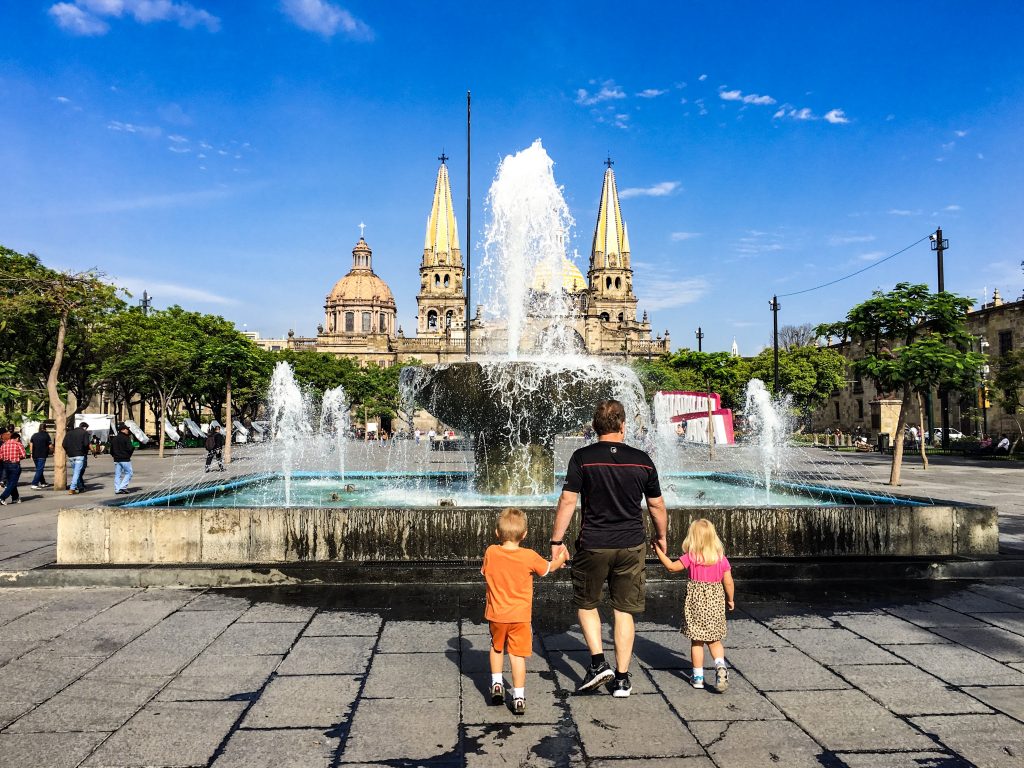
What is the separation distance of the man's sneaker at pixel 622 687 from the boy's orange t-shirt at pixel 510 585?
592 millimetres

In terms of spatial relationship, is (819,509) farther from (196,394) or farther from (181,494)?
(196,394)

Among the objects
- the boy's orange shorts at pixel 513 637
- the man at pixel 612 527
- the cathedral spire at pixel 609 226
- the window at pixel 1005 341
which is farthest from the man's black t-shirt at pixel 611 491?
the cathedral spire at pixel 609 226

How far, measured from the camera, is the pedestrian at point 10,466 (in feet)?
41.7

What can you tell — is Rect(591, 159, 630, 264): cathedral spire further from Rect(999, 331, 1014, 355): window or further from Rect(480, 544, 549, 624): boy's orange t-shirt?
Rect(480, 544, 549, 624): boy's orange t-shirt

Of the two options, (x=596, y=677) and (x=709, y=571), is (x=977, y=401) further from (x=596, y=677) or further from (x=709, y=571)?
(x=596, y=677)

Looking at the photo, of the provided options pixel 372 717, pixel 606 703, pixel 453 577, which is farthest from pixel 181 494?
pixel 606 703

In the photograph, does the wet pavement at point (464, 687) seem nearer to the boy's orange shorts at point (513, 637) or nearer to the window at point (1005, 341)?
the boy's orange shorts at point (513, 637)

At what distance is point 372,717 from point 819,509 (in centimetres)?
477

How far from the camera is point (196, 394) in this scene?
4275cm

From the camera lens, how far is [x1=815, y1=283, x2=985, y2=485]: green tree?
57.4 ft

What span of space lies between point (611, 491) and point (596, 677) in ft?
3.09

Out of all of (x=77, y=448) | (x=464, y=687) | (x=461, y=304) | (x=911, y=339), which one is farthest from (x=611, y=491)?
(x=461, y=304)

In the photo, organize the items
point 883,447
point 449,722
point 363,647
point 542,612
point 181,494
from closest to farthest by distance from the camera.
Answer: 1. point 449,722
2. point 363,647
3. point 542,612
4. point 181,494
5. point 883,447

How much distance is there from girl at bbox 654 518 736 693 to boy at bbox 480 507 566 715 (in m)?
0.74
